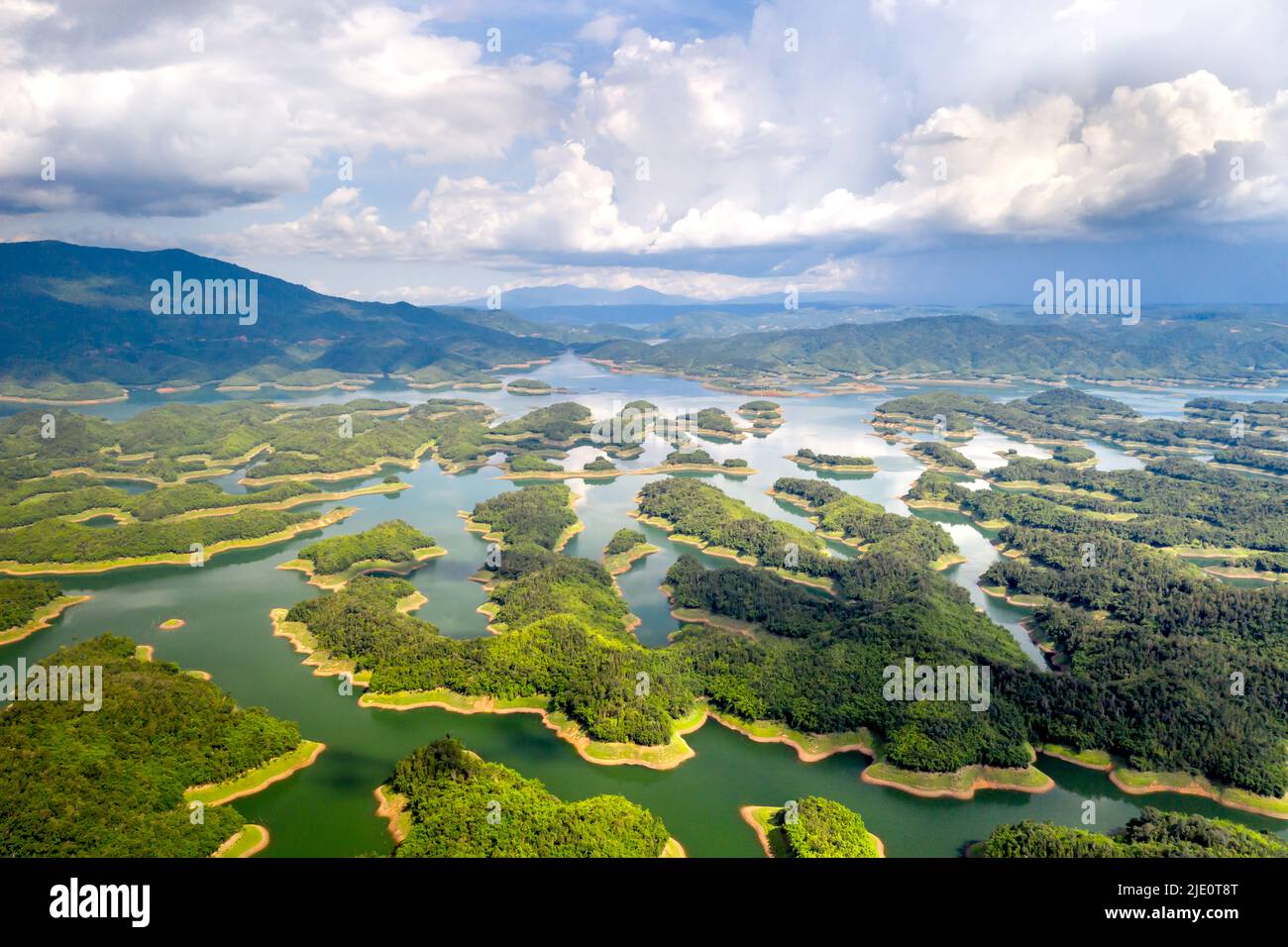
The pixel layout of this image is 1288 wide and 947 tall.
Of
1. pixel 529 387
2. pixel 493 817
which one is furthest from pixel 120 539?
pixel 529 387

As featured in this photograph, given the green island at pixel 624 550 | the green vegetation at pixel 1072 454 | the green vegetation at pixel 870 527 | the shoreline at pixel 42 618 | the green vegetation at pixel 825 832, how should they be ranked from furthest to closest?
the green vegetation at pixel 1072 454 → the green vegetation at pixel 870 527 → the green island at pixel 624 550 → the shoreline at pixel 42 618 → the green vegetation at pixel 825 832

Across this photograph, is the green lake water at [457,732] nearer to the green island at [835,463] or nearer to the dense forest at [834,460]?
the green island at [835,463]

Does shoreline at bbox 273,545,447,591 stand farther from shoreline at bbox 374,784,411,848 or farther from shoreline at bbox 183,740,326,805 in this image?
shoreline at bbox 374,784,411,848

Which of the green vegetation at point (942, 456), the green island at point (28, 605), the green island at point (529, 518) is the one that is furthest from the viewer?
the green vegetation at point (942, 456)

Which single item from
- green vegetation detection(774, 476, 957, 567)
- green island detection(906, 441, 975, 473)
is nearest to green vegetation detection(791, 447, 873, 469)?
green island detection(906, 441, 975, 473)

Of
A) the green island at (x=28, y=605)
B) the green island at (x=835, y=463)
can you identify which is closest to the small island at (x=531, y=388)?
the green island at (x=835, y=463)

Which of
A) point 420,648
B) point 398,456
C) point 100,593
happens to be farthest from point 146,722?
point 398,456

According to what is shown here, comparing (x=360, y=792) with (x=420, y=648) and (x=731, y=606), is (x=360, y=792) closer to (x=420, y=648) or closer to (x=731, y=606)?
(x=420, y=648)
